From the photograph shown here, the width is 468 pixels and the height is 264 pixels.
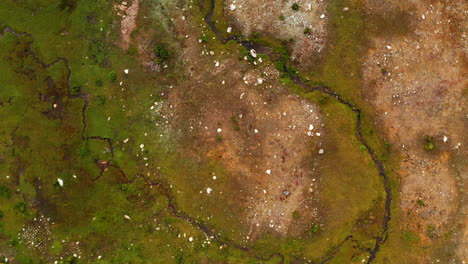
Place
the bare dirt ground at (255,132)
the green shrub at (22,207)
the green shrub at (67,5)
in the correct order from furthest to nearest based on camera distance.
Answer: the green shrub at (67,5)
the green shrub at (22,207)
the bare dirt ground at (255,132)

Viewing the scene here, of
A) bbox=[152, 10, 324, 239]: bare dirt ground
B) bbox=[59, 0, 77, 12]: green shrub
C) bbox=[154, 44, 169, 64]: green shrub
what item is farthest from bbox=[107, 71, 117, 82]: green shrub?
bbox=[59, 0, 77, 12]: green shrub

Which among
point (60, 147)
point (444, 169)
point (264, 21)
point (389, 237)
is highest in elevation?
point (264, 21)

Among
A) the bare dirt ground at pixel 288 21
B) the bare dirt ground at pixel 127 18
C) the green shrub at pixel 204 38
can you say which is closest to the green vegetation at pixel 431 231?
the bare dirt ground at pixel 288 21

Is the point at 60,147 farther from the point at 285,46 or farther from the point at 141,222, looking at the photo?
the point at 285,46

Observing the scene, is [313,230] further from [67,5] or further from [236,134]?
[67,5]

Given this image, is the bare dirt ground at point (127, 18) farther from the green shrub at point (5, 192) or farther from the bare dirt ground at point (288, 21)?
the green shrub at point (5, 192)

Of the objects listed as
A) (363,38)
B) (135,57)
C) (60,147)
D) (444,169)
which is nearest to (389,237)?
(444,169)
